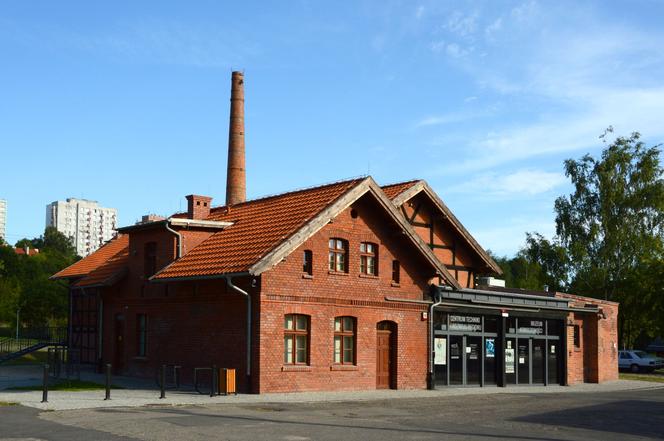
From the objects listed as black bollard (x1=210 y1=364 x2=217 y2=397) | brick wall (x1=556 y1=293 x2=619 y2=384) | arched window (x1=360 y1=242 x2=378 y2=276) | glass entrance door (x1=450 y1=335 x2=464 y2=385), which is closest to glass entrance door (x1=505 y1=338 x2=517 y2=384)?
Result: glass entrance door (x1=450 y1=335 x2=464 y2=385)

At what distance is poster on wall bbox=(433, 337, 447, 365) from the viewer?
96.3 feet

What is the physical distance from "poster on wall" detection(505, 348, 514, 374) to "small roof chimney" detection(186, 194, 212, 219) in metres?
13.0

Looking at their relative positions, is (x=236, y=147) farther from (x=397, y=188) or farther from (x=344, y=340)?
(x=344, y=340)

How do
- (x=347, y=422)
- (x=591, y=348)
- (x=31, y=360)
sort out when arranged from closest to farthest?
(x=347, y=422)
(x=31, y=360)
(x=591, y=348)

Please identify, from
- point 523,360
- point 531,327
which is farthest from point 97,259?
point 531,327

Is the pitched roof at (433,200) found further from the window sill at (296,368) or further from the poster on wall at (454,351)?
the window sill at (296,368)

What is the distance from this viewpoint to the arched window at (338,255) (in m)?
26.1

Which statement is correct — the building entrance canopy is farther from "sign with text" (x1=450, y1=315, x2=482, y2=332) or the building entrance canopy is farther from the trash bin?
the trash bin

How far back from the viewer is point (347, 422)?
16.9 metres

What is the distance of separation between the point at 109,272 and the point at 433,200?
13.0m

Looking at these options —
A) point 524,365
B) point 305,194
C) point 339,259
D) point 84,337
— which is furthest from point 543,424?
point 84,337

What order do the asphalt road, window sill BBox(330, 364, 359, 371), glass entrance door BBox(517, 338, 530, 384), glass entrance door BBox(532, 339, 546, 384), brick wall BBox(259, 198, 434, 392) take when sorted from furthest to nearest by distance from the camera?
glass entrance door BBox(532, 339, 546, 384)
glass entrance door BBox(517, 338, 530, 384)
window sill BBox(330, 364, 359, 371)
brick wall BBox(259, 198, 434, 392)
the asphalt road

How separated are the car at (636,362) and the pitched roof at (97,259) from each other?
3346cm

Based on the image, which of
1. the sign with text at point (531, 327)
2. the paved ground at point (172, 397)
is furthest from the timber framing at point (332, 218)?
the sign with text at point (531, 327)
